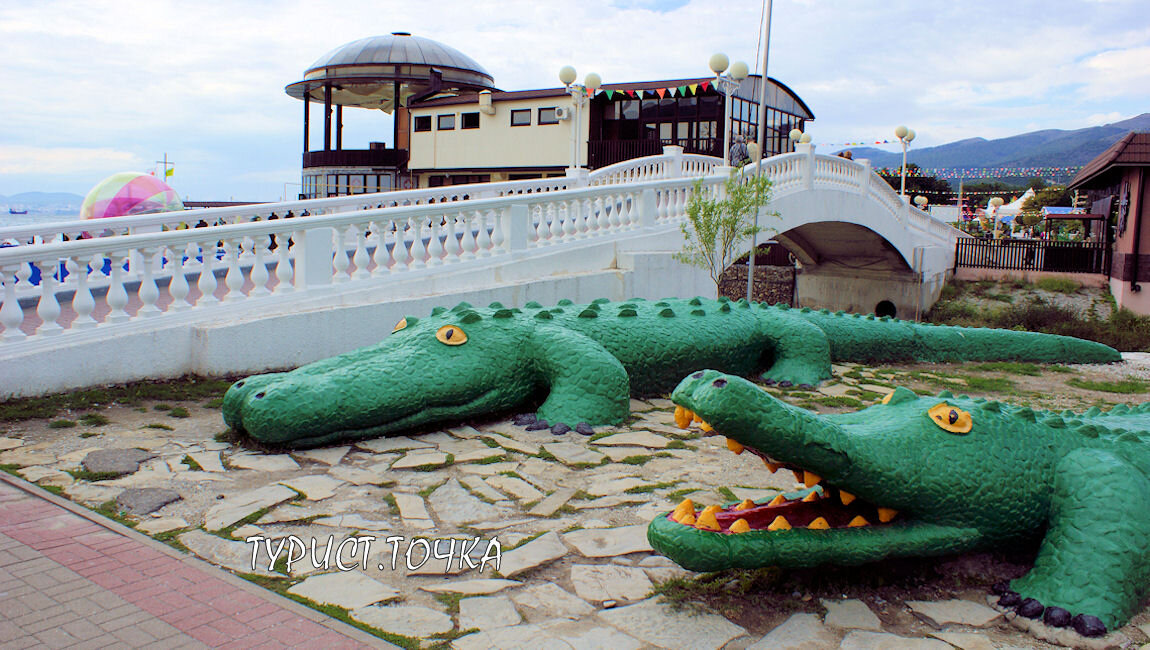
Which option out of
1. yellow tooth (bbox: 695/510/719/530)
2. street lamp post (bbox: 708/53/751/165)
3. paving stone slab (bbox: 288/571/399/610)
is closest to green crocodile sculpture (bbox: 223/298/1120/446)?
paving stone slab (bbox: 288/571/399/610)

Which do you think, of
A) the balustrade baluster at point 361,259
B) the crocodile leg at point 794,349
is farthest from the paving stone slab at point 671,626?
the balustrade baluster at point 361,259

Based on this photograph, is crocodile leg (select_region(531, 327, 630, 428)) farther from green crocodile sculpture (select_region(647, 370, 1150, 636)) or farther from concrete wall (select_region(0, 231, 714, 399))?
green crocodile sculpture (select_region(647, 370, 1150, 636))

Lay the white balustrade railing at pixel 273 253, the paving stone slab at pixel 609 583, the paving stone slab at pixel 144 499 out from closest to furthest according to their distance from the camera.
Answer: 1. the paving stone slab at pixel 609 583
2. the paving stone slab at pixel 144 499
3. the white balustrade railing at pixel 273 253

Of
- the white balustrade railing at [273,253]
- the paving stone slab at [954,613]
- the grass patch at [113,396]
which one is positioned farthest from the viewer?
the white balustrade railing at [273,253]

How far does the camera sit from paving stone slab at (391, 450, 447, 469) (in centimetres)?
596

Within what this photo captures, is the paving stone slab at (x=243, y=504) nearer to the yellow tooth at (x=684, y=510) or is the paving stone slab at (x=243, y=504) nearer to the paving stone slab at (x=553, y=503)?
the paving stone slab at (x=553, y=503)

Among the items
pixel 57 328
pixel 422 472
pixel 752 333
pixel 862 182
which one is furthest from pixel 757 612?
pixel 862 182

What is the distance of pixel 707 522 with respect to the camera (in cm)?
363

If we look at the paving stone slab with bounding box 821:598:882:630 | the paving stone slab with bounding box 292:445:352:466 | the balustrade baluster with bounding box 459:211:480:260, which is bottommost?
the paving stone slab with bounding box 821:598:882:630

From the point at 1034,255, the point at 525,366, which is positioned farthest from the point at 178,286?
the point at 1034,255

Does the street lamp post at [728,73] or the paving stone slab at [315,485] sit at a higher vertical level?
the street lamp post at [728,73]

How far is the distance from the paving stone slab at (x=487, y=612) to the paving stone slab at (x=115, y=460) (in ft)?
9.86

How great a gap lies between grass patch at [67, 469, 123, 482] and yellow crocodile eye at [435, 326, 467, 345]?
2474mm

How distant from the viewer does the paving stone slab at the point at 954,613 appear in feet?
12.7
